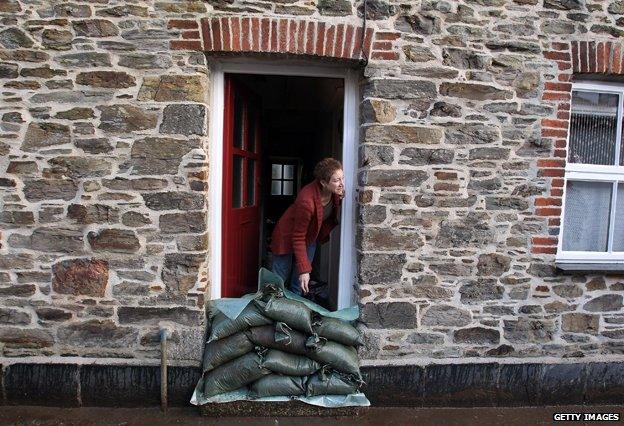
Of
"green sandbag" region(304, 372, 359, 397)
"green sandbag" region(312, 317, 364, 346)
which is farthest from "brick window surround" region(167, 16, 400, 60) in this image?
"green sandbag" region(304, 372, 359, 397)

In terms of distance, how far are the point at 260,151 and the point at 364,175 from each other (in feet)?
5.94

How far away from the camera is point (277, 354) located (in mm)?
3076

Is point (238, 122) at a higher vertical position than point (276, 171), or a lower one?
higher

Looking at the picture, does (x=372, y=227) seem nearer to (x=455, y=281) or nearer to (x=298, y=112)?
(x=455, y=281)

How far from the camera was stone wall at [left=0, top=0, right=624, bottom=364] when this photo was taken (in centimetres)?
303

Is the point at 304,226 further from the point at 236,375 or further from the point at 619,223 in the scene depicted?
the point at 619,223

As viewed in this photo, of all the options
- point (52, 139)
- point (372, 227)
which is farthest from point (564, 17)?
point (52, 139)

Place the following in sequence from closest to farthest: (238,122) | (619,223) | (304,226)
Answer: (304,226) < (619,223) < (238,122)

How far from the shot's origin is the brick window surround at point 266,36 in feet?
9.83

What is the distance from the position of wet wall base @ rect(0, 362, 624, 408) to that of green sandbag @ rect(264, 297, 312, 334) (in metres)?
0.68

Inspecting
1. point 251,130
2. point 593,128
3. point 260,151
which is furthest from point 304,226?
point 593,128

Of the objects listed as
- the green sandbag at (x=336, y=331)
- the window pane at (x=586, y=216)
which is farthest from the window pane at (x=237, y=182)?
the window pane at (x=586, y=216)

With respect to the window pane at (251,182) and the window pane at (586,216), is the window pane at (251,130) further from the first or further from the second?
the window pane at (586,216)

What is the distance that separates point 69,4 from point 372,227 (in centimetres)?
283
